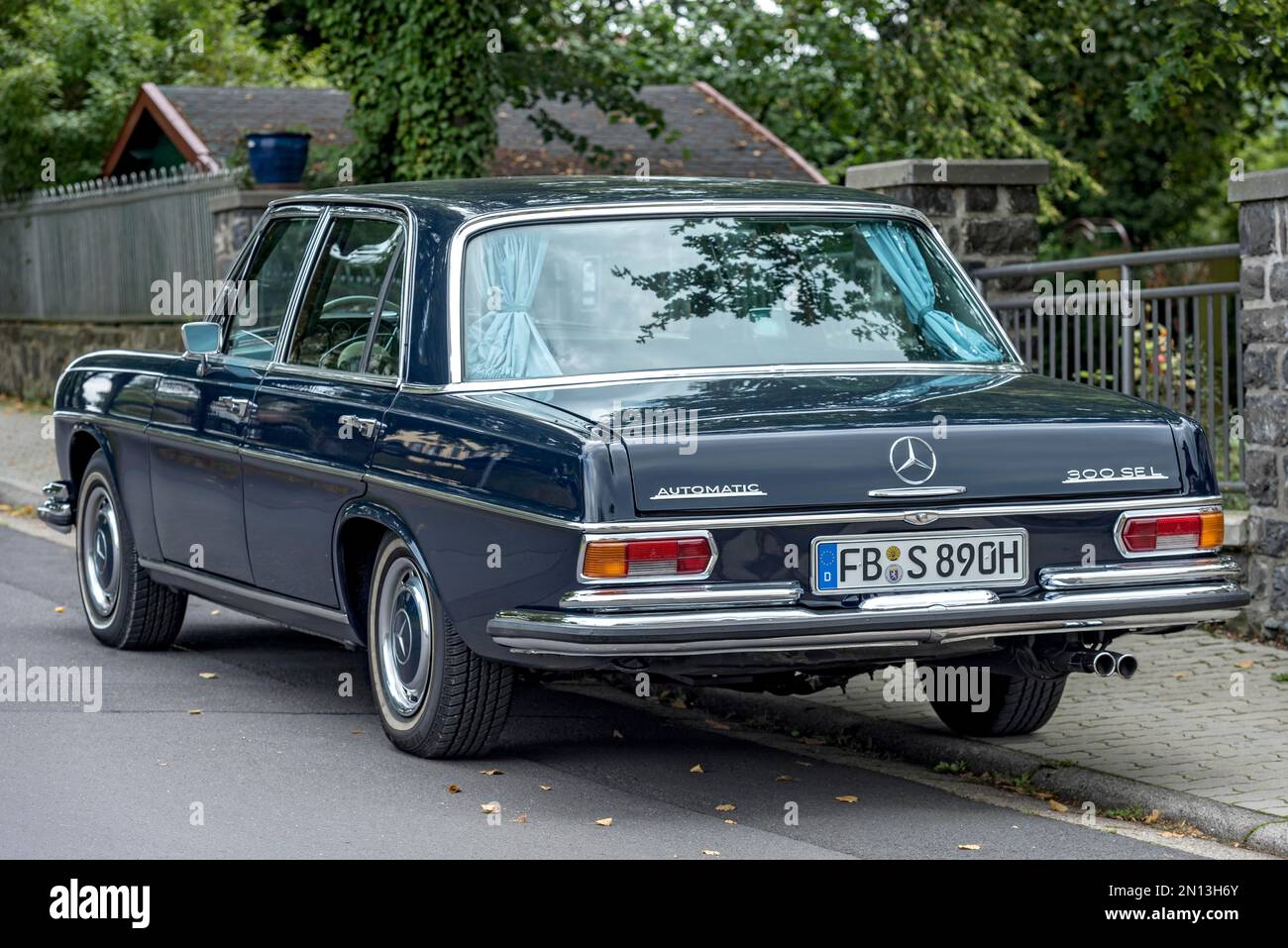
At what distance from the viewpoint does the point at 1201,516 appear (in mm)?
6219

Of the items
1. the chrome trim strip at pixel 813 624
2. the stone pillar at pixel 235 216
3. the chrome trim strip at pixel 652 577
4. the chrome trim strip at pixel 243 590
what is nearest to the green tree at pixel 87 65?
the stone pillar at pixel 235 216

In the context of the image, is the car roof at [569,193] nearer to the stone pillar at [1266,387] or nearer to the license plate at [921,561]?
the license plate at [921,561]

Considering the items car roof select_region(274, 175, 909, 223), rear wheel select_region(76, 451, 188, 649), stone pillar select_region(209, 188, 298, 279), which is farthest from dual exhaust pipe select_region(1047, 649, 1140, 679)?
stone pillar select_region(209, 188, 298, 279)

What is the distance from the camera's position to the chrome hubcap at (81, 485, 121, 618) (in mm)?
9156

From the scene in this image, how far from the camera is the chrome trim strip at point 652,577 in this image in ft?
18.5

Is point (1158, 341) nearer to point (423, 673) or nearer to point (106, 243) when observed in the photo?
point (423, 673)

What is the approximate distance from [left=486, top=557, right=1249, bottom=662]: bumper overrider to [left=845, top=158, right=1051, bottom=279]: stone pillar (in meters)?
5.64

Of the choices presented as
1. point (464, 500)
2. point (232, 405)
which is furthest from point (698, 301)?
point (232, 405)

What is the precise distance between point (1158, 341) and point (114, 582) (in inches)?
196

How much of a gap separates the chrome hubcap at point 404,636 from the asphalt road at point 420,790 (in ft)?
0.75

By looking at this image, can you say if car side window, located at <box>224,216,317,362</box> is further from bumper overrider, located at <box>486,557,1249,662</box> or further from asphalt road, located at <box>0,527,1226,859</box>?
bumper overrider, located at <box>486,557,1249,662</box>
